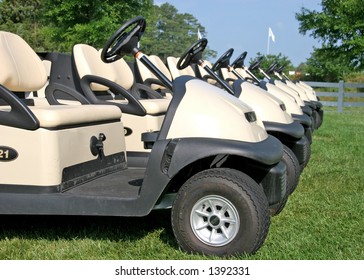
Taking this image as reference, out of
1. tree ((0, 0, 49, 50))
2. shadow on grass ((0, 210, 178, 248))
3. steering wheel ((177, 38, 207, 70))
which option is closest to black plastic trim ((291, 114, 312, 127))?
steering wheel ((177, 38, 207, 70))

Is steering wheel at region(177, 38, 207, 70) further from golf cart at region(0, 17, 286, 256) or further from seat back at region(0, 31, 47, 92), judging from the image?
seat back at region(0, 31, 47, 92)

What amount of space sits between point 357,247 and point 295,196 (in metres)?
1.18

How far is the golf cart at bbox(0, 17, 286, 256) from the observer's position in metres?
2.58

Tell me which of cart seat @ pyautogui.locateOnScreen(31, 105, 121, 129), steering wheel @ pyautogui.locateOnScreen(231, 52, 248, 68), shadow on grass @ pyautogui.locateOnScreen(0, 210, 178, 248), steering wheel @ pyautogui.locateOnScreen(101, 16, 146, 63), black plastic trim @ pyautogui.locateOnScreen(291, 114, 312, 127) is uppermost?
steering wheel @ pyautogui.locateOnScreen(101, 16, 146, 63)

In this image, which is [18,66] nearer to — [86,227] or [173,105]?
[86,227]

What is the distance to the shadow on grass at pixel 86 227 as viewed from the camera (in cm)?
312

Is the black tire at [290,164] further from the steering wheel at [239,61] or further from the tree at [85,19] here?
the tree at [85,19]

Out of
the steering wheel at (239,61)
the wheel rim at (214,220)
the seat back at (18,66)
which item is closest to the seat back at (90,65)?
the seat back at (18,66)

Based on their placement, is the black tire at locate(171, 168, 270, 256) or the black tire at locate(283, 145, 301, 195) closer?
the black tire at locate(171, 168, 270, 256)

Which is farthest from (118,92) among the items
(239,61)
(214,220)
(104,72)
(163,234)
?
(239,61)

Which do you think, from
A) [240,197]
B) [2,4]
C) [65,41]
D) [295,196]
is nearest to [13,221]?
[240,197]

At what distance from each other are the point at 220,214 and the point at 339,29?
16.9 metres
